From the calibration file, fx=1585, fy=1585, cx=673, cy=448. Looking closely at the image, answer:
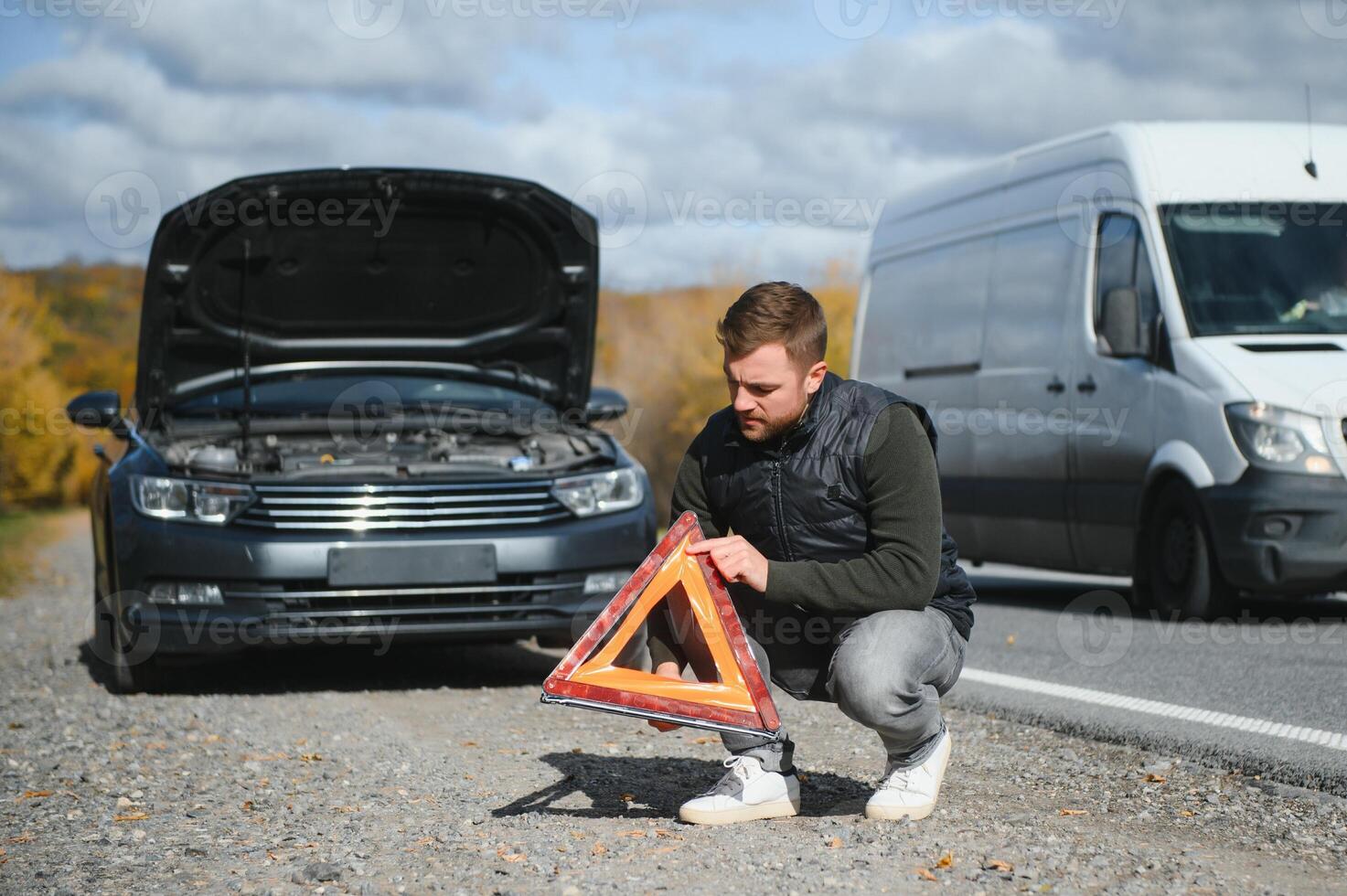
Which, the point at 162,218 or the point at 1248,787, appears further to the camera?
the point at 162,218

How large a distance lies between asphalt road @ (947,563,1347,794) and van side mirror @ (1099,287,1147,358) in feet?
4.84

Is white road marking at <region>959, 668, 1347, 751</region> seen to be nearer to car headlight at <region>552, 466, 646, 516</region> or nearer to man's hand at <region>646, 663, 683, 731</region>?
car headlight at <region>552, 466, 646, 516</region>

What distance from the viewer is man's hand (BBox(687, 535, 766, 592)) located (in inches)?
150

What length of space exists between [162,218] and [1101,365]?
5165 millimetres

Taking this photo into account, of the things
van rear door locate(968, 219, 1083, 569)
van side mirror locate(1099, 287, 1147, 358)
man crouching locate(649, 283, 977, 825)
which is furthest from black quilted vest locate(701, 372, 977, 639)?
van rear door locate(968, 219, 1083, 569)

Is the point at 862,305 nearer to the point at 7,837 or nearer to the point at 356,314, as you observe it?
the point at 356,314

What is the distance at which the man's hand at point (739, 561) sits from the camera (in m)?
3.80

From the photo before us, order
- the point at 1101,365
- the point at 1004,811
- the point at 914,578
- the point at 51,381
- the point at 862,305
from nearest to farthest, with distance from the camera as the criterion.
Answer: the point at 914,578, the point at 1004,811, the point at 1101,365, the point at 862,305, the point at 51,381

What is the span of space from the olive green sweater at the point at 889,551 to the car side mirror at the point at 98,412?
14.2ft

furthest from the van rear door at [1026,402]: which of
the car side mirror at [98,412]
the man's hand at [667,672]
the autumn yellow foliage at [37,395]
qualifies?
the autumn yellow foliage at [37,395]

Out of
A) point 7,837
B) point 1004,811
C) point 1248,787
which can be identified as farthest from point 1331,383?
point 7,837

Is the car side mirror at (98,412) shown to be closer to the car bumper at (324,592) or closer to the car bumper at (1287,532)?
the car bumper at (324,592)

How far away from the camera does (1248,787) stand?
444 centimetres

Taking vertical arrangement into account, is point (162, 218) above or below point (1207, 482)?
above
